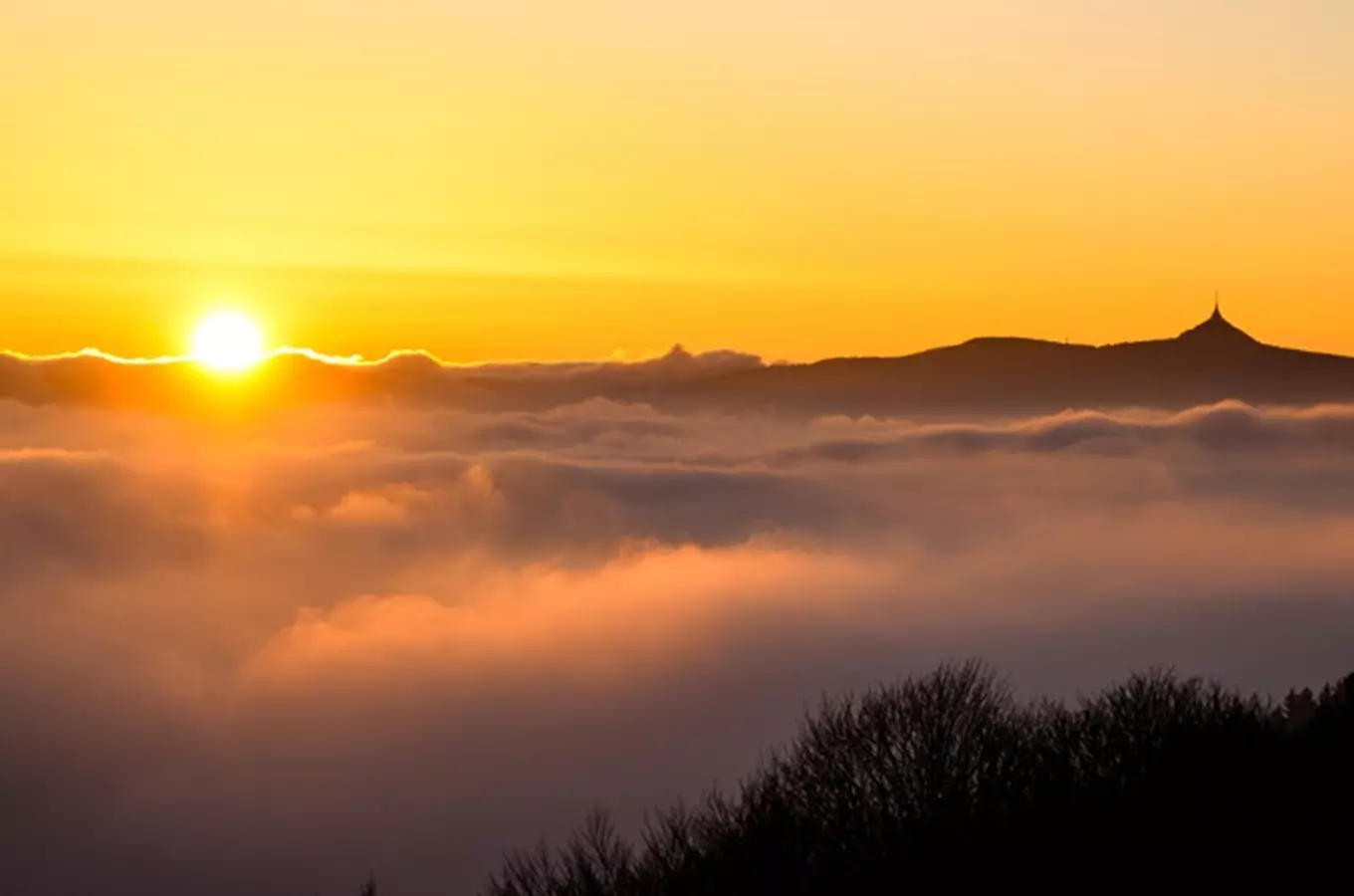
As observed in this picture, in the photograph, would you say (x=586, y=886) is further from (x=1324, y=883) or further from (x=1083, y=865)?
(x=1324, y=883)

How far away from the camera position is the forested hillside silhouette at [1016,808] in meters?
35.9

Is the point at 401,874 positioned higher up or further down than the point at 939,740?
further down

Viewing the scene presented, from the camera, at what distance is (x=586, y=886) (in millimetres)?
41031

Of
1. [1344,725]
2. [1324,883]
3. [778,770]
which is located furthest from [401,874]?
[1324,883]

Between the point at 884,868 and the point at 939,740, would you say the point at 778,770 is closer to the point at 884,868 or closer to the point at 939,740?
the point at 939,740

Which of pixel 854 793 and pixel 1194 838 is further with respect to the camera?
pixel 854 793

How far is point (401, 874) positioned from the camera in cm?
19500

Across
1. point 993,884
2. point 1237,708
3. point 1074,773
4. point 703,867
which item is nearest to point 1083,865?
point 993,884

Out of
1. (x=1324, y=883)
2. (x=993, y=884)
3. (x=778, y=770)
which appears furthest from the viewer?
(x=778, y=770)

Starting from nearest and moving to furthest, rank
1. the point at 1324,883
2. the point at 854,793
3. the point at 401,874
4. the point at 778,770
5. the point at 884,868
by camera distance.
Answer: the point at 1324,883
the point at 884,868
the point at 854,793
the point at 778,770
the point at 401,874

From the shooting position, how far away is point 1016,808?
4328 cm

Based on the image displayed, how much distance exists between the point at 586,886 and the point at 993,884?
32.5 feet

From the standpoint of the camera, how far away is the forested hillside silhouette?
35.9 metres

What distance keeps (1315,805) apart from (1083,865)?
648cm
